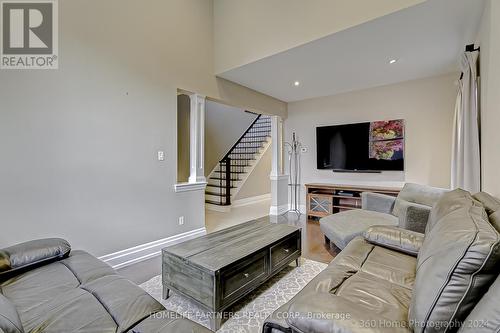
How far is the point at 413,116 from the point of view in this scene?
3.96 m

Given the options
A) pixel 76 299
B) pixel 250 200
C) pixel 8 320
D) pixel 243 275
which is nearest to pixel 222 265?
pixel 243 275

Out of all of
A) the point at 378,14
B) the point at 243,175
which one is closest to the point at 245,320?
the point at 378,14

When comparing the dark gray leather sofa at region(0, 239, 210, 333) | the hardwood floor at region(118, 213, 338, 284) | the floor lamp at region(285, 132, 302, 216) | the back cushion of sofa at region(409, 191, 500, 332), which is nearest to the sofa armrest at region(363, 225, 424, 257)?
the hardwood floor at region(118, 213, 338, 284)

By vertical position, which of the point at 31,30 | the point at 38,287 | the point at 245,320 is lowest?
the point at 245,320

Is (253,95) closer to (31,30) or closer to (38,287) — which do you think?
(31,30)

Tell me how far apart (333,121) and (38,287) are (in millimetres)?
4715

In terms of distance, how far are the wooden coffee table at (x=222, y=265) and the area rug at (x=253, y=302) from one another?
0.11 metres

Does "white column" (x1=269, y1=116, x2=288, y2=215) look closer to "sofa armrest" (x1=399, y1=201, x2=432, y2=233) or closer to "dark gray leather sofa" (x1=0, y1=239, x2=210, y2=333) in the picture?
"sofa armrest" (x1=399, y1=201, x2=432, y2=233)

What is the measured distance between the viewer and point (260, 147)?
6918 millimetres

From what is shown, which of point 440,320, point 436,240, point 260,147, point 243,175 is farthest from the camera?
point 260,147

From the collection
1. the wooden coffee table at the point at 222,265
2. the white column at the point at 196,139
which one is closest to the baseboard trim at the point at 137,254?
the white column at the point at 196,139

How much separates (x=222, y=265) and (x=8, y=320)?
107 cm

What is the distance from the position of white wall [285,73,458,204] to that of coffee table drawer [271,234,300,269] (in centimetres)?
256

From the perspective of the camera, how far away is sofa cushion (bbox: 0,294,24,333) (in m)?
0.85
